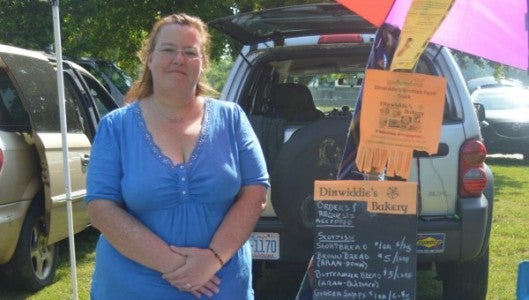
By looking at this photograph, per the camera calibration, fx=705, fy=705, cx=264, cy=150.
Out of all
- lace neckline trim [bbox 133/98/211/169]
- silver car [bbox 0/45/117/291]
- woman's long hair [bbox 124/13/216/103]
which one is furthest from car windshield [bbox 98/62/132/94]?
lace neckline trim [bbox 133/98/211/169]

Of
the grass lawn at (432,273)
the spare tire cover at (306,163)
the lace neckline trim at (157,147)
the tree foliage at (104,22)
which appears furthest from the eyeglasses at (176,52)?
the tree foliage at (104,22)

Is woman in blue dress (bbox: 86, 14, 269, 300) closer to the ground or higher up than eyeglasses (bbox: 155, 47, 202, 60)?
closer to the ground

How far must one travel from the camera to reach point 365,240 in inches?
101

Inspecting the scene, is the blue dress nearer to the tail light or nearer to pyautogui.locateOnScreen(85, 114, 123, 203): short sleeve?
pyautogui.locateOnScreen(85, 114, 123, 203): short sleeve

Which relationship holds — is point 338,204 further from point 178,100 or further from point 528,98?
point 528,98

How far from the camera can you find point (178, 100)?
2.60 m

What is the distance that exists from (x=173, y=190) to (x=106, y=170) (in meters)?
0.24

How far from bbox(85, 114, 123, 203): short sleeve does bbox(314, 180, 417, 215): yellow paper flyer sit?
28.1 inches

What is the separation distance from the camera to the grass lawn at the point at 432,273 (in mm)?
5223

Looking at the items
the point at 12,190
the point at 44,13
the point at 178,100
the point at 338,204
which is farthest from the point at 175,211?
the point at 44,13

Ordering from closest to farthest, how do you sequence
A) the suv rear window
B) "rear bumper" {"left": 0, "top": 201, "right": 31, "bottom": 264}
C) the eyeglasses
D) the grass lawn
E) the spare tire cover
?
1. the eyeglasses
2. the spare tire cover
3. "rear bumper" {"left": 0, "top": 201, "right": 31, "bottom": 264}
4. the suv rear window
5. the grass lawn

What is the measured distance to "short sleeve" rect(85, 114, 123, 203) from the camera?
8.07ft

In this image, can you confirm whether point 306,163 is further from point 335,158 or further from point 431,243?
point 431,243

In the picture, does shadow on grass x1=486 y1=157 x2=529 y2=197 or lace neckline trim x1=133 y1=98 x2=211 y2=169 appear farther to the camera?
shadow on grass x1=486 y1=157 x2=529 y2=197
